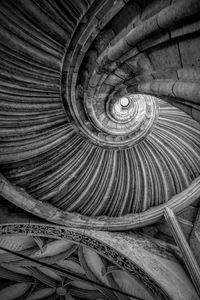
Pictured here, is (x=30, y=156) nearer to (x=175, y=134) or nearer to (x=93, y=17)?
(x=93, y=17)

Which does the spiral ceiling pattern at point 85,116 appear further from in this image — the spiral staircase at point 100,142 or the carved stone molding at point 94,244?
the carved stone molding at point 94,244

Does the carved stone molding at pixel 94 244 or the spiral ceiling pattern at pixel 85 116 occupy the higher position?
the spiral ceiling pattern at pixel 85 116

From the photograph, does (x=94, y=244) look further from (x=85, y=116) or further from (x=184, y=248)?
(x=85, y=116)

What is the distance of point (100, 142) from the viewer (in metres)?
6.12

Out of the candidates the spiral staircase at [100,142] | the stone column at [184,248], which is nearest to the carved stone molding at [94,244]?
the spiral staircase at [100,142]

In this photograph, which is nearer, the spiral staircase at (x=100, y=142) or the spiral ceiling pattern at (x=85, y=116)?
the spiral staircase at (x=100, y=142)

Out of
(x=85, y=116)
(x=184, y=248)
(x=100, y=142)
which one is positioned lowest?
(x=184, y=248)

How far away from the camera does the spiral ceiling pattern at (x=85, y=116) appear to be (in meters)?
3.51

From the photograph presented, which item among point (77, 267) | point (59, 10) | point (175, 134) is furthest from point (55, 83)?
point (77, 267)

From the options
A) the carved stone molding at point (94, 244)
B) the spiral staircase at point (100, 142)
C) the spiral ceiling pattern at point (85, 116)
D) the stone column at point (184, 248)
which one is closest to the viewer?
the spiral staircase at point (100, 142)

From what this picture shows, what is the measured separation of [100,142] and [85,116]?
1.13m

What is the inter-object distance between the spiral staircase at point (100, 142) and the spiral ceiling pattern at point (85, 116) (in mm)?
28

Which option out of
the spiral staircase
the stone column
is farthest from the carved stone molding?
the stone column

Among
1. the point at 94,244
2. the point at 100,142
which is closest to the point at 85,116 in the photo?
the point at 100,142
